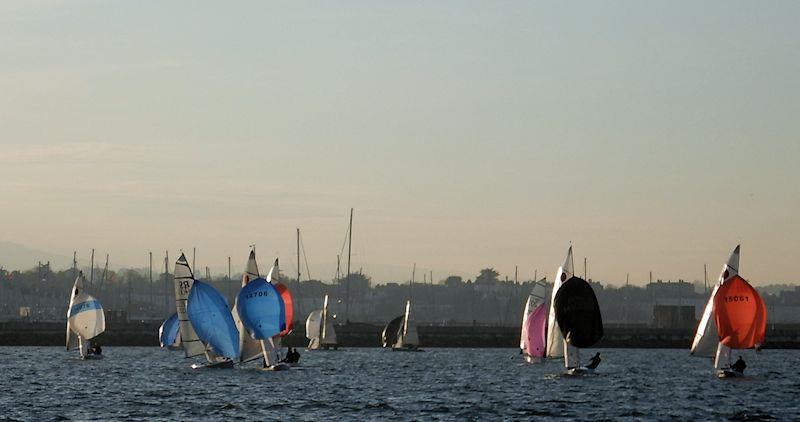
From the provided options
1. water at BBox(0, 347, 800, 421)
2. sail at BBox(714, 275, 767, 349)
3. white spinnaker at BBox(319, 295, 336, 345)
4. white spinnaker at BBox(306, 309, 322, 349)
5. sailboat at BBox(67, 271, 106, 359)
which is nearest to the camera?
water at BBox(0, 347, 800, 421)

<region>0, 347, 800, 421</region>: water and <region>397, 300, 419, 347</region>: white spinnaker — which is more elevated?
<region>397, 300, 419, 347</region>: white spinnaker

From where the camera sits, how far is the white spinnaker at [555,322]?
91438 millimetres

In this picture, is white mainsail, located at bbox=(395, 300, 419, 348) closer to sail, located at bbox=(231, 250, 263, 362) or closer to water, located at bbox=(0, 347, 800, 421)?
water, located at bbox=(0, 347, 800, 421)

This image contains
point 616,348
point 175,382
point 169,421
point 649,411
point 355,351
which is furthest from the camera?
point 616,348

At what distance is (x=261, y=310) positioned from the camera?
92.6m

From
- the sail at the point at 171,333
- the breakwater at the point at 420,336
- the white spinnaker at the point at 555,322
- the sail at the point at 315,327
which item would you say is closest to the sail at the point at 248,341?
the white spinnaker at the point at 555,322

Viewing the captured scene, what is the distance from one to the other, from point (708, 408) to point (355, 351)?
250ft

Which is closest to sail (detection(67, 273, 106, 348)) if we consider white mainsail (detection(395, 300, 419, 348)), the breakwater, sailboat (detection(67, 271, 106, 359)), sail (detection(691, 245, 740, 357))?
sailboat (detection(67, 271, 106, 359))

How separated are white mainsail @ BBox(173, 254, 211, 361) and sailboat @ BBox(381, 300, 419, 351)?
49.8 metres

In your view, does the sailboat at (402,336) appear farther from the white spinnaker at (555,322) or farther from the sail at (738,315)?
the sail at (738,315)

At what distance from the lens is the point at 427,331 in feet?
550

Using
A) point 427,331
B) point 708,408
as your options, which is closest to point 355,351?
point 427,331

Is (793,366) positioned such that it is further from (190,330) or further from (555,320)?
(190,330)

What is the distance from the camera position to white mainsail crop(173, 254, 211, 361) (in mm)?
94188
